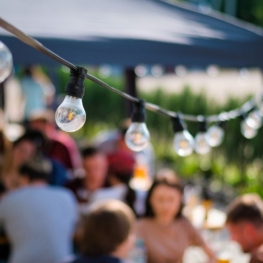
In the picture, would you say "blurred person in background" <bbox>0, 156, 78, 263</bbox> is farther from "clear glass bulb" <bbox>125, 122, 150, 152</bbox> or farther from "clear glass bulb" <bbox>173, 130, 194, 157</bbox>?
"clear glass bulb" <bbox>125, 122, 150, 152</bbox>

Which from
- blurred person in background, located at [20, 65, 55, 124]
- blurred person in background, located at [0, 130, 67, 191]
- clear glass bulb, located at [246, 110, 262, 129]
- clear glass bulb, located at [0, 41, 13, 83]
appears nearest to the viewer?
clear glass bulb, located at [0, 41, 13, 83]

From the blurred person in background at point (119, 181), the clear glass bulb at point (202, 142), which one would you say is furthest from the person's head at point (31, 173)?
the clear glass bulb at point (202, 142)

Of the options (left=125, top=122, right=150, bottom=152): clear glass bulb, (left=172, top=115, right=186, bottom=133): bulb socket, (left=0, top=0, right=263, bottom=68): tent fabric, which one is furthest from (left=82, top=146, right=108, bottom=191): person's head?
(left=125, top=122, right=150, bottom=152): clear glass bulb

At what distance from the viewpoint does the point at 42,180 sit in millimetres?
3758

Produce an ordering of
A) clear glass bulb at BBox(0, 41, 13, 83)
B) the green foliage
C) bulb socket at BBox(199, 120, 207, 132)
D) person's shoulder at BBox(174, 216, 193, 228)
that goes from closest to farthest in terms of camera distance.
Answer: clear glass bulb at BBox(0, 41, 13, 83) < bulb socket at BBox(199, 120, 207, 132) < person's shoulder at BBox(174, 216, 193, 228) < the green foliage

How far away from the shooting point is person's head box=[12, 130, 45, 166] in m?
4.69

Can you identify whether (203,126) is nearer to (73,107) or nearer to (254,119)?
(254,119)

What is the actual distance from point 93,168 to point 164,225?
0.87 metres

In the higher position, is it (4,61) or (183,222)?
(4,61)

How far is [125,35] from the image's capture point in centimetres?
367

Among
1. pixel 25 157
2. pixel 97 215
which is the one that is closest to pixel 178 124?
pixel 97 215

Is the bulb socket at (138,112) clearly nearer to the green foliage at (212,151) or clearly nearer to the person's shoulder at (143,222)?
the person's shoulder at (143,222)

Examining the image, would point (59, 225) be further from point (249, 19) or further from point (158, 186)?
point (249, 19)

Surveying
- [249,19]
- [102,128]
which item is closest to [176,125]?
[249,19]
